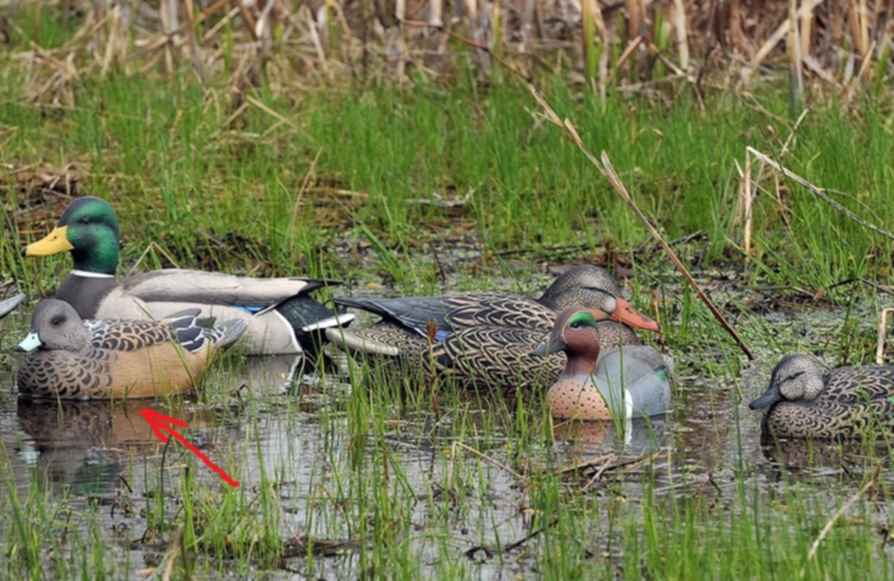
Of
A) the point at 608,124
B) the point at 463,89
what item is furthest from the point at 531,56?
the point at 608,124

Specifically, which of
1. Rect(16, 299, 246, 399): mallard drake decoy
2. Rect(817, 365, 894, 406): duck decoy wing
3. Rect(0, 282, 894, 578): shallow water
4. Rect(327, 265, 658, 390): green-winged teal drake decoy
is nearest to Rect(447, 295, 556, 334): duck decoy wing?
Rect(327, 265, 658, 390): green-winged teal drake decoy

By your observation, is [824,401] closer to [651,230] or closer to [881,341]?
[881,341]

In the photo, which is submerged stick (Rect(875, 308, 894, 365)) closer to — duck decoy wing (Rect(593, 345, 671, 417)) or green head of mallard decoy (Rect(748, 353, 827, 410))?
green head of mallard decoy (Rect(748, 353, 827, 410))

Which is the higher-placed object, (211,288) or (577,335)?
(211,288)

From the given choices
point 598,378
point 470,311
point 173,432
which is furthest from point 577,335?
point 173,432

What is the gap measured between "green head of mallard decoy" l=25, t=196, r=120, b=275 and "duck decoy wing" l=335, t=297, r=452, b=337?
1.11 metres

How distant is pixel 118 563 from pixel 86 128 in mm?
5786

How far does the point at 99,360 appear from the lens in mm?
7004

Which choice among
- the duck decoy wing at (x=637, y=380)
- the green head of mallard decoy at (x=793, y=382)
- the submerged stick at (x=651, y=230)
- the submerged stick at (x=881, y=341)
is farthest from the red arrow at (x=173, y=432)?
the submerged stick at (x=881, y=341)

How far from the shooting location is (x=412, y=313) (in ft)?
24.5

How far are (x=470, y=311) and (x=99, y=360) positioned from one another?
1432 millimetres

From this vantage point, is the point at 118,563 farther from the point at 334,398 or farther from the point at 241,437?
the point at 334,398

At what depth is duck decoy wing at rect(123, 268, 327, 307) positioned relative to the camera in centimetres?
773

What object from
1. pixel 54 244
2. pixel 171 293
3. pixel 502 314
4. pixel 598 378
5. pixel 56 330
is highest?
pixel 54 244
